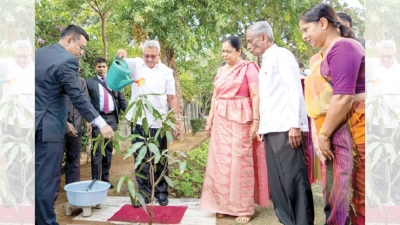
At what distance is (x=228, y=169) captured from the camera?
3.04 metres

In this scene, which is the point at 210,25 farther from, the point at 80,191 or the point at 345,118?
the point at 345,118

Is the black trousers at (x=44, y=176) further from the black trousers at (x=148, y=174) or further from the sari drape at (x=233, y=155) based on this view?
the sari drape at (x=233, y=155)

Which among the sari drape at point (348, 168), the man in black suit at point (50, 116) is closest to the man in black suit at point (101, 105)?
the man in black suit at point (50, 116)

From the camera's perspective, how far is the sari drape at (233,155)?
2.99m

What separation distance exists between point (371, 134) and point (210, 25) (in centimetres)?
676

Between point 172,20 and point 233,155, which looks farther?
point 172,20

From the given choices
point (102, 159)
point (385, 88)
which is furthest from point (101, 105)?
point (385, 88)

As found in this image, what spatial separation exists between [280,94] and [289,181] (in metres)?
0.56

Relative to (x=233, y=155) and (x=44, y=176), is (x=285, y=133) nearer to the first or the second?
(x=233, y=155)

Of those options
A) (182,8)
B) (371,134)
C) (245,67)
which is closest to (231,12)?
(182,8)

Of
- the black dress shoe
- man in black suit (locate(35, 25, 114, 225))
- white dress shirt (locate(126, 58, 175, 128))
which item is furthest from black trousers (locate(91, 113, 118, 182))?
man in black suit (locate(35, 25, 114, 225))

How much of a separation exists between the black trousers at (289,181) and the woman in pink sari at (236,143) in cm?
58

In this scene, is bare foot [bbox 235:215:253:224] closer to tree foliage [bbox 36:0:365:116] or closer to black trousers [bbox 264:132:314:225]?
black trousers [bbox 264:132:314:225]

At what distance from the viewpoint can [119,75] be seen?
10.5ft
